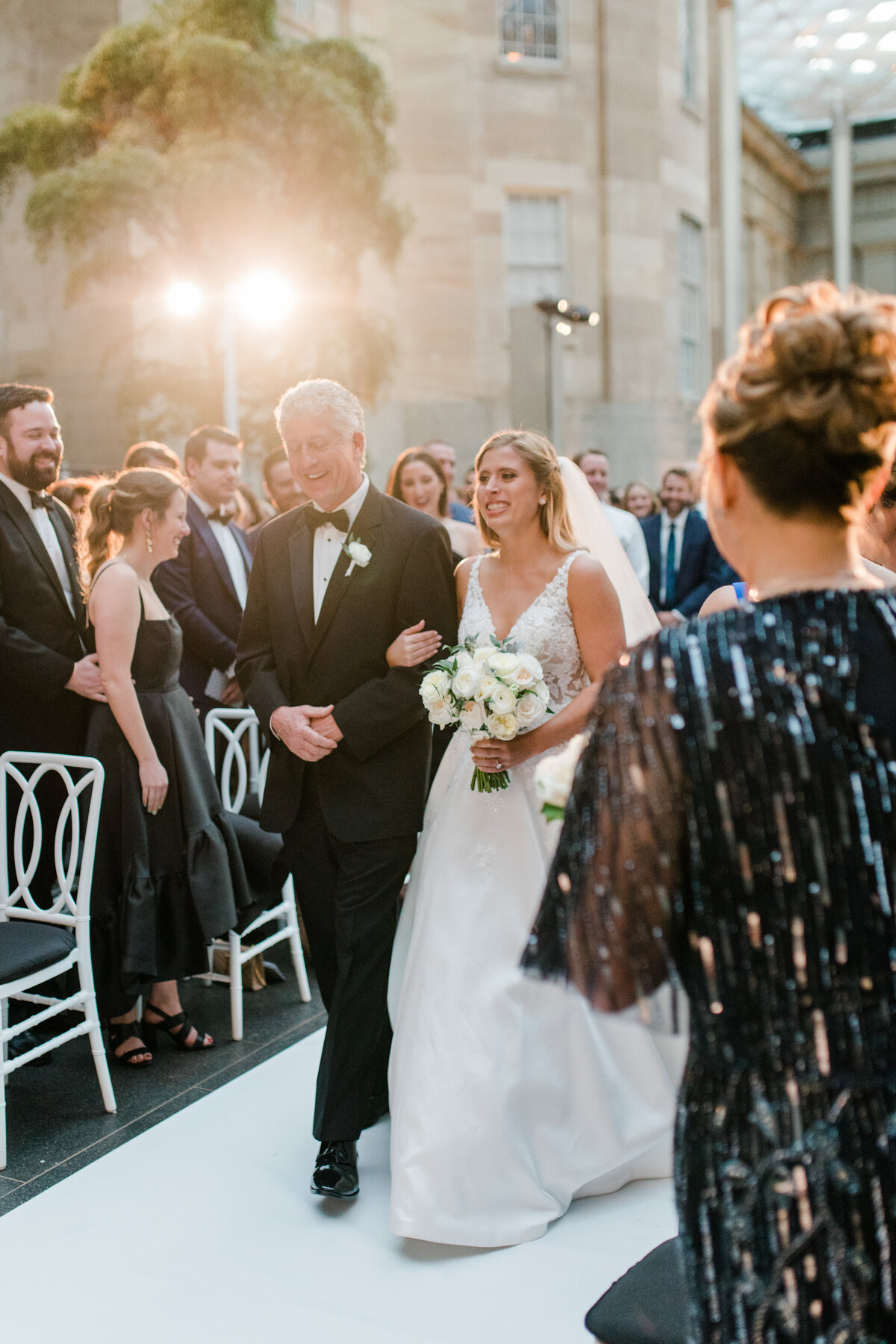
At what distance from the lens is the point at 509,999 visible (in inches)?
124

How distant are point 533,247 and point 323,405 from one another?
61.0 feet

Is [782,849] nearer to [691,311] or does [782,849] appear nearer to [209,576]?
[209,576]

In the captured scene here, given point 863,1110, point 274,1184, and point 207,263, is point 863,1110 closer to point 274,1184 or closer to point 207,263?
point 274,1184

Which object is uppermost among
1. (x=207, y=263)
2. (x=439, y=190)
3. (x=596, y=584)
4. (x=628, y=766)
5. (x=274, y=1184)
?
(x=439, y=190)

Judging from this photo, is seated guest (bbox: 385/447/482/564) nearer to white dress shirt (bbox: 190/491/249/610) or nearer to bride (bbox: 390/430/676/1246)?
white dress shirt (bbox: 190/491/249/610)

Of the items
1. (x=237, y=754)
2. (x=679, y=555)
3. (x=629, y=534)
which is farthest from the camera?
(x=679, y=555)

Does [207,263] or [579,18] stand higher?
[579,18]

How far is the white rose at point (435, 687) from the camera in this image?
315 centimetres

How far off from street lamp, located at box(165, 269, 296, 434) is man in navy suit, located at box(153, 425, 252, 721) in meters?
9.51

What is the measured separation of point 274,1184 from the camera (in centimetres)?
342

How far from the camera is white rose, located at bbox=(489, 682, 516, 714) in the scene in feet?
10.1

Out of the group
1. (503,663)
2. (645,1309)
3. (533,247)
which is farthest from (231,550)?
(533,247)

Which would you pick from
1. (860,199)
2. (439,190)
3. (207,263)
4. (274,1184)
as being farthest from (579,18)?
(274,1184)

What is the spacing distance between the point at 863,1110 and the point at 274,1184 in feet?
8.21
